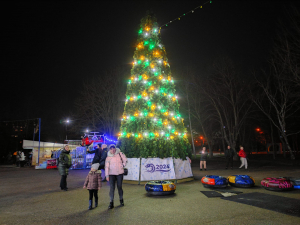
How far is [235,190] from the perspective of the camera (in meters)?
7.85

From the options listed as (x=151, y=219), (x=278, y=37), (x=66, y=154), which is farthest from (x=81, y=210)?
(x=278, y=37)

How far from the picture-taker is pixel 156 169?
31.8 feet

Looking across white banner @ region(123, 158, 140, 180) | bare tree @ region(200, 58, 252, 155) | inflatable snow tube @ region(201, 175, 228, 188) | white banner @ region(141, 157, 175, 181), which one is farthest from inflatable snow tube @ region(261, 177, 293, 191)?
bare tree @ region(200, 58, 252, 155)

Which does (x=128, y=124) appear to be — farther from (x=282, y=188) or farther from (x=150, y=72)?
(x=282, y=188)

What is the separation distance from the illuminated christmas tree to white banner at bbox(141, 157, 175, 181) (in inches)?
11.3

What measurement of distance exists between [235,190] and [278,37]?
17313mm

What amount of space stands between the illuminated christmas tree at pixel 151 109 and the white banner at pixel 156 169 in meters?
0.29

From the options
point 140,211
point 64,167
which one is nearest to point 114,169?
point 140,211

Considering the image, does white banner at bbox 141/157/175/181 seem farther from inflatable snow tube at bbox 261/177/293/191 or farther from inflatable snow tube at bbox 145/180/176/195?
inflatable snow tube at bbox 261/177/293/191

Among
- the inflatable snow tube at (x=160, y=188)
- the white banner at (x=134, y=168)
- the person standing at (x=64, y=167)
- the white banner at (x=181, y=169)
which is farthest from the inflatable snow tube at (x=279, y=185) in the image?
the person standing at (x=64, y=167)

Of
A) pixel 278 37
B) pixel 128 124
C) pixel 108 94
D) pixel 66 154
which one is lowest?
pixel 66 154

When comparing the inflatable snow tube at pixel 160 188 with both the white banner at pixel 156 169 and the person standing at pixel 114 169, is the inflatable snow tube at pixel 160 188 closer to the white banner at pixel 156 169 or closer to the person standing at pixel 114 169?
the person standing at pixel 114 169

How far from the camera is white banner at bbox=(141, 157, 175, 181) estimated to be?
962cm

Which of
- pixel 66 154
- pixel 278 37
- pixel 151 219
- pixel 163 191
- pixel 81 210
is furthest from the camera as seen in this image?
pixel 278 37
